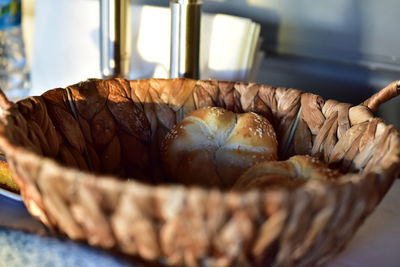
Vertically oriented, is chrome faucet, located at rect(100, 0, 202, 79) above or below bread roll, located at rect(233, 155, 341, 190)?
above

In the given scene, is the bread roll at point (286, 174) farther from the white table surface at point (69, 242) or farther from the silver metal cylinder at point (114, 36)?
the silver metal cylinder at point (114, 36)

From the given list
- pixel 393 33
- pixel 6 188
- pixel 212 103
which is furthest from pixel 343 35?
pixel 6 188

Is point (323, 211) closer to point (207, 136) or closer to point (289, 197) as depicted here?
point (289, 197)

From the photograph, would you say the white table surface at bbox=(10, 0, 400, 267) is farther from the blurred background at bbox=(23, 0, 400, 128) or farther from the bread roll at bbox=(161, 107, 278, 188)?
the bread roll at bbox=(161, 107, 278, 188)

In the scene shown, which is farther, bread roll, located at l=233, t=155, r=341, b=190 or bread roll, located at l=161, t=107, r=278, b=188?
bread roll, located at l=161, t=107, r=278, b=188

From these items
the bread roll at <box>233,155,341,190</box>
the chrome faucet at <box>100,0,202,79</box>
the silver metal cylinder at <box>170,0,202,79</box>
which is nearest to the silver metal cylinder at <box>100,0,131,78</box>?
the chrome faucet at <box>100,0,202,79</box>

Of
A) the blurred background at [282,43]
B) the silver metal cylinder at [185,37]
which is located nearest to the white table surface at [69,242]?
the blurred background at [282,43]
